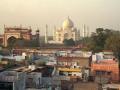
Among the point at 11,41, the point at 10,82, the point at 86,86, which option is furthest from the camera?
the point at 11,41

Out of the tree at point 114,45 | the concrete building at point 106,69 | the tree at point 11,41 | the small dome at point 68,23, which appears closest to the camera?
the concrete building at point 106,69

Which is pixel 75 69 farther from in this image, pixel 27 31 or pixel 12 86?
pixel 27 31

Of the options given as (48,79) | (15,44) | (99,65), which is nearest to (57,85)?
(48,79)

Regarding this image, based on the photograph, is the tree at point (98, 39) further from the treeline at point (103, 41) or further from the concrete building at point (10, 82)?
the concrete building at point (10, 82)

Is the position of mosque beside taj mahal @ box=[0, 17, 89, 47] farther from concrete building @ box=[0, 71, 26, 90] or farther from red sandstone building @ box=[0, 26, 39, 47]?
concrete building @ box=[0, 71, 26, 90]

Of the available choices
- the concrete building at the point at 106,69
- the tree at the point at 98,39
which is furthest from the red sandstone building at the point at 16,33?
the concrete building at the point at 106,69

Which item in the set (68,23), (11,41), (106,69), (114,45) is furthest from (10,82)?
(68,23)

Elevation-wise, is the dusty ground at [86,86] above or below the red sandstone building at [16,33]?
below

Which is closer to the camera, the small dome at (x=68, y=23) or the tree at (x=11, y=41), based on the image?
the tree at (x=11, y=41)

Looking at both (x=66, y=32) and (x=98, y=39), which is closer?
(x=98, y=39)

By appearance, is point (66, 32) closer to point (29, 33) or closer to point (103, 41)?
point (29, 33)

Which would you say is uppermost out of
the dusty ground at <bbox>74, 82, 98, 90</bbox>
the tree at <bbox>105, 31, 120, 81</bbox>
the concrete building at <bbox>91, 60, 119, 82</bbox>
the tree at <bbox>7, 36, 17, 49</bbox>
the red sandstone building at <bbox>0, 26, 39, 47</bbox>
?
the red sandstone building at <bbox>0, 26, 39, 47</bbox>

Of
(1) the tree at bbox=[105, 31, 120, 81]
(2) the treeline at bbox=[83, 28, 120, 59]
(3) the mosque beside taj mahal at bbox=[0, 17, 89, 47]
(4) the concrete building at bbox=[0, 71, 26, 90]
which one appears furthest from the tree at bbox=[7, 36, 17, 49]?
(4) the concrete building at bbox=[0, 71, 26, 90]
